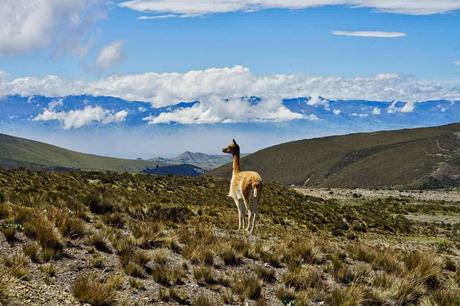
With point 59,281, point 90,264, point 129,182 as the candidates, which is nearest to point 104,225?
point 90,264

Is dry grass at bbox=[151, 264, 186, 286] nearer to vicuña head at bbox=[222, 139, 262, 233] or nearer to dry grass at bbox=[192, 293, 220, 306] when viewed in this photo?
dry grass at bbox=[192, 293, 220, 306]

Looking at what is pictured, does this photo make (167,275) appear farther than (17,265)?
Yes

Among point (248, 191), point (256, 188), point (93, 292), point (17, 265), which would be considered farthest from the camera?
point (248, 191)

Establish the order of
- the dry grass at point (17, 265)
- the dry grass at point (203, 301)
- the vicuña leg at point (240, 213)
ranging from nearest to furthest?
the dry grass at point (17, 265) → the dry grass at point (203, 301) → the vicuña leg at point (240, 213)

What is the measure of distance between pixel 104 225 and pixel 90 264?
3.66m

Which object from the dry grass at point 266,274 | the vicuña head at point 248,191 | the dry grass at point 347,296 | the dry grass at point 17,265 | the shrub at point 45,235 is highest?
the vicuña head at point 248,191

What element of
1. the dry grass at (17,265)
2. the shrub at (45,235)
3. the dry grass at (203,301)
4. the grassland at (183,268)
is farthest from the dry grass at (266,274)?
the dry grass at (17,265)

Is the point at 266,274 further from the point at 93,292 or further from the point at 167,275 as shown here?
the point at 93,292

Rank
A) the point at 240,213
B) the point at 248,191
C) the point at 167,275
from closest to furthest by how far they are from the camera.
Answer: the point at 167,275, the point at 248,191, the point at 240,213

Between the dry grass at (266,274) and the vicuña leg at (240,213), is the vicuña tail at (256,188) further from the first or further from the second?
the dry grass at (266,274)

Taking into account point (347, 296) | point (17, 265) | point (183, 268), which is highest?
point (17, 265)

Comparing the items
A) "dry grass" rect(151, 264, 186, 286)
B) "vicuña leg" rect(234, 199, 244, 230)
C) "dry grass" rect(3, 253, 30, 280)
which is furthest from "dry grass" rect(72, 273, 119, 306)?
"vicuña leg" rect(234, 199, 244, 230)

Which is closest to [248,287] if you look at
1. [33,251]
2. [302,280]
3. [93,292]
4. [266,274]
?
[266,274]

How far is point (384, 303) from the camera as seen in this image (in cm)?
1186
